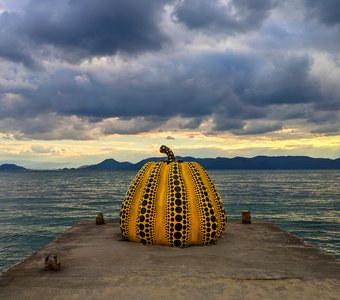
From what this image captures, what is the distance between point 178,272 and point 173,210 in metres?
2.54

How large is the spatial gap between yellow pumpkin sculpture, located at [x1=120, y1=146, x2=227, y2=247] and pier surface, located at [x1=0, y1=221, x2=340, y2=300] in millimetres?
348

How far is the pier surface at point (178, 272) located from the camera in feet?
23.9

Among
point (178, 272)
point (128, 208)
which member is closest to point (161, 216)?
point (128, 208)

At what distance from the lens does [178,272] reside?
8.41 m

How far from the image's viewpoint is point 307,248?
1112cm

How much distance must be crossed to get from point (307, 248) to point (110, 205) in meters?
33.5

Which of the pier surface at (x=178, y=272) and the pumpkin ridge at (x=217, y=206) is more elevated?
the pumpkin ridge at (x=217, y=206)

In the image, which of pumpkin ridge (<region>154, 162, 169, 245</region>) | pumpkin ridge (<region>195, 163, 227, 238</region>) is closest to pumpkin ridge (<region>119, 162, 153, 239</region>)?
pumpkin ridge (<region>154, 162, 169, 245</region>)

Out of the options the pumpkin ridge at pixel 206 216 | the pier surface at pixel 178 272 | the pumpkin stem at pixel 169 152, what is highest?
the pumpkin stem at pixel 169 152

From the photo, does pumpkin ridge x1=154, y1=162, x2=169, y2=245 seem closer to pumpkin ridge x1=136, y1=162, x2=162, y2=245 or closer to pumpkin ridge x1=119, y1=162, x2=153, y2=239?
pumpkin ridge x1=136, y1=162, x2=162, y2=245

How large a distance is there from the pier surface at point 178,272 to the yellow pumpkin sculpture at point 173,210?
0.35 m

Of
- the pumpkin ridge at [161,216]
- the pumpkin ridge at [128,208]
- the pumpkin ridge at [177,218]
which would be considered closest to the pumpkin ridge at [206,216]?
the pumpkin ridge at [177,218]

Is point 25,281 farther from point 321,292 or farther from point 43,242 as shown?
point 43,242

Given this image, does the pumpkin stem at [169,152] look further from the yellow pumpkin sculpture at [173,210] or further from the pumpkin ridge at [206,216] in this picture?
the pumpkin ridge at [206,216]
